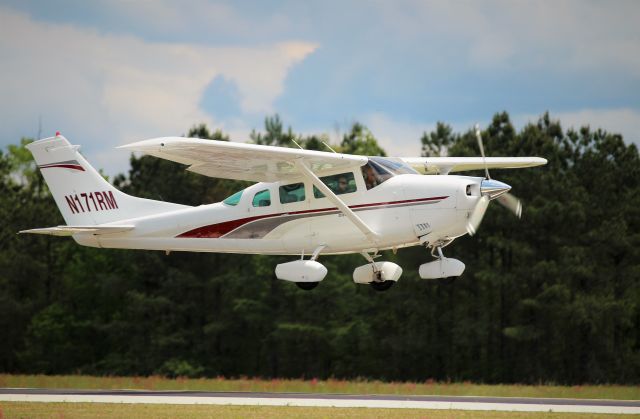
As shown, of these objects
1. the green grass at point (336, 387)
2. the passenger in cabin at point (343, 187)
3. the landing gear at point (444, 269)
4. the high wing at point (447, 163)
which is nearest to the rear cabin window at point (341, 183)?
the passenger in cabin at point (343, 187)

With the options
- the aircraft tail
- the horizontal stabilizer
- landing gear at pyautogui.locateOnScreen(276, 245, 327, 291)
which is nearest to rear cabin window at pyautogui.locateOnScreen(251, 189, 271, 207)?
landing gear at pyautogui.locateOnScreen(276, 245, 327, 291)

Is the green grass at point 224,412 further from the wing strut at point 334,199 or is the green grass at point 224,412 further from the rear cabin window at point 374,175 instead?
the rear cabin window at point 374,175

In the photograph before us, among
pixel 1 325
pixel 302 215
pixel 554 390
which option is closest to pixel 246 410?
pixel 302 215

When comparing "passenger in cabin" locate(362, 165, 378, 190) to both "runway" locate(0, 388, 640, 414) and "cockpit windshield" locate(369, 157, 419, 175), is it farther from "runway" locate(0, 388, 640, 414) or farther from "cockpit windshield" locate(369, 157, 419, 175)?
"runway" locate(0, 388, 640, 414)

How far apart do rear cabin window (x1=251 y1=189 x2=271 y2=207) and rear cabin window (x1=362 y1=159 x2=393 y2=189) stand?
2.40 metres

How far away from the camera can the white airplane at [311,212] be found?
71.8 feet

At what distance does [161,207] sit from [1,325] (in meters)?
36.0

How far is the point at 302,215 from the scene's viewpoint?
76.2 ft

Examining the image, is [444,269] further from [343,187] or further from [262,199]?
[262,199]

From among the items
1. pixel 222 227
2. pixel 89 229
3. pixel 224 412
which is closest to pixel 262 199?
pixel 222 227

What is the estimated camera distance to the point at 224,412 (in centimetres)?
2073

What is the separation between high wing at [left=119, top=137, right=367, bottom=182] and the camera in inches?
820

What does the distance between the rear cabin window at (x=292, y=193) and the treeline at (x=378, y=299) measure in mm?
26456

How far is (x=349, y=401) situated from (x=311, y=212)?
14.6 ft
